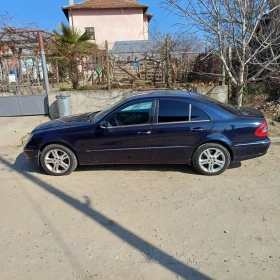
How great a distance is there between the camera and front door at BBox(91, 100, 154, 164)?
164 inches

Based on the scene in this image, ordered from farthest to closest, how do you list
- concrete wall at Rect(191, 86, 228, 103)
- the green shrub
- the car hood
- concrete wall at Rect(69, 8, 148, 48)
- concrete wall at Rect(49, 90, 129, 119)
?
concrete wall at Rect(69, 8, 148, 48) < concrete wall at Rect(49, 90, 129, 119) < concrete wall at Rect(191, 86, 228, 103) < the green shrub < the car hood

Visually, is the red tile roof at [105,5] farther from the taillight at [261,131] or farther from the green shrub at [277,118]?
the taillight at [261,131]

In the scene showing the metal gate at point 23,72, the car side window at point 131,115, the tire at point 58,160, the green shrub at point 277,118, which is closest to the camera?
the car side window at point 131,115

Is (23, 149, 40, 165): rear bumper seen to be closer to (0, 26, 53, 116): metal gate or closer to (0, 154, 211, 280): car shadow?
(0, 154, 211, 280): car shadow

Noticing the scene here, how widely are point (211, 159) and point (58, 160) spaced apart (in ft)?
8.95

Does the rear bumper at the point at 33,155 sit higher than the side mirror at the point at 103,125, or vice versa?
the side mirror at the point at 103,125

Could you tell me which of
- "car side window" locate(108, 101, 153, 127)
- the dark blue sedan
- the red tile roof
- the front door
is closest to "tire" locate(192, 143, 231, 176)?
the dark blue sedan

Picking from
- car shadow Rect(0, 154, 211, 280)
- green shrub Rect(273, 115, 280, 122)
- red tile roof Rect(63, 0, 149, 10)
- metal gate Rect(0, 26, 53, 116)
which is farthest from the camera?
red tile roof Rect(63, 0, 149, 10)

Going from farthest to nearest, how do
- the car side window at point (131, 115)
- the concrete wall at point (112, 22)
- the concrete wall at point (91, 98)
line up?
the concrete wall at point (112, 22)
the concrete wall at point (91, 98)
the car side window at point (131, 115)

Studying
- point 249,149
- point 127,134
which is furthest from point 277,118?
point 127,134

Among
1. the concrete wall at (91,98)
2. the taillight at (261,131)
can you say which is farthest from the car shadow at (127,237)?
the concrete wall at (91,98)

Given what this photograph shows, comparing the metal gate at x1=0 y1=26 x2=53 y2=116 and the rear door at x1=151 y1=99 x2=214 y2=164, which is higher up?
the metal gate at x1=0 y1=26 x2=53 y2=116

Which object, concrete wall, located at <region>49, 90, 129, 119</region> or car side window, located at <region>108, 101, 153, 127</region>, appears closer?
car side window, located at <region>108, 101, 153, 127</region>

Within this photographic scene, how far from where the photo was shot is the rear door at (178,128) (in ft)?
13.5
